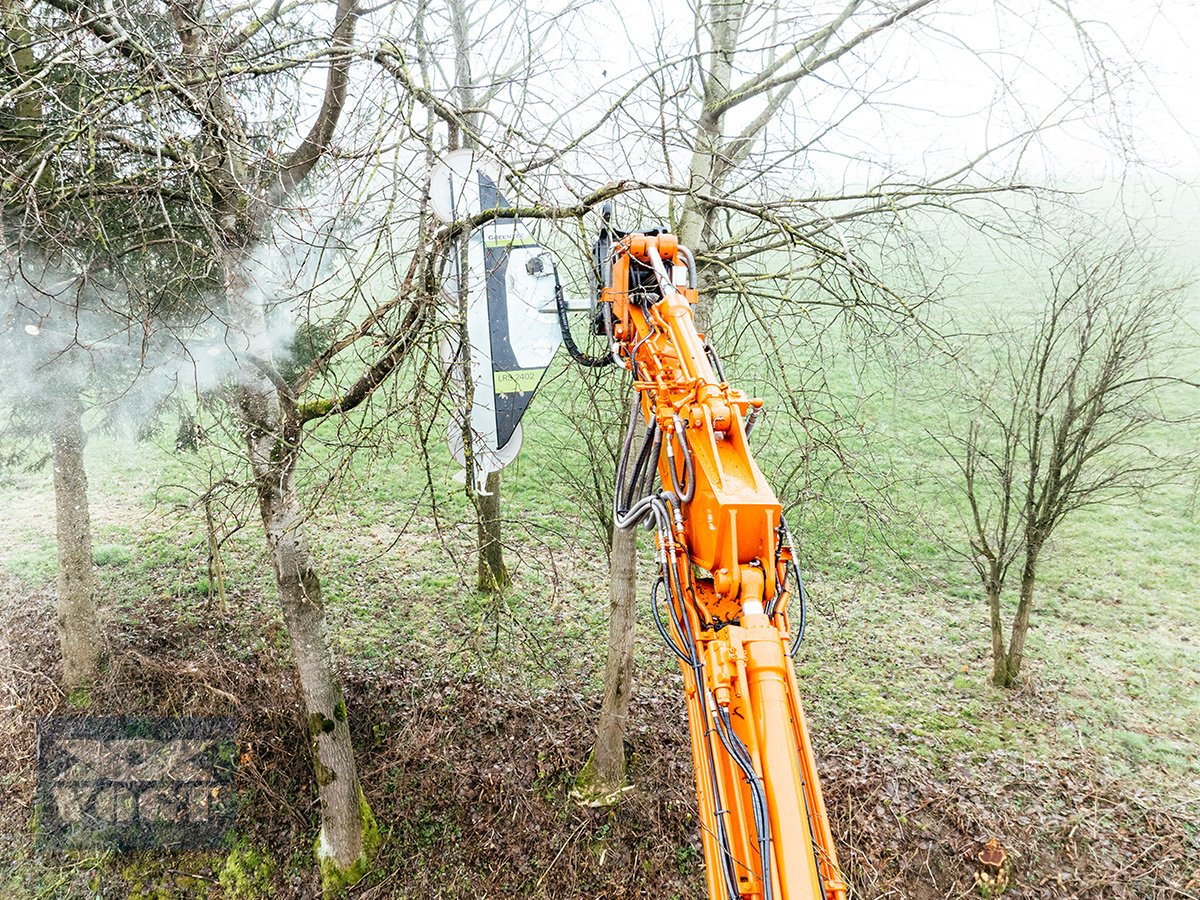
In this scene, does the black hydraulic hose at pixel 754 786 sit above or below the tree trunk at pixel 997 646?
above

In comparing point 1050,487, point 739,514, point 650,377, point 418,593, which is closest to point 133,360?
point 418,593

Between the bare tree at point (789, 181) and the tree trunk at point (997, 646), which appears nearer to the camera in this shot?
the bare tree at point (789, 181)

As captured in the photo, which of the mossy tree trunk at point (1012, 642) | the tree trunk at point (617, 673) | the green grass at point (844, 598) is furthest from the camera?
the mossy tree trunk at point (1012, 642)

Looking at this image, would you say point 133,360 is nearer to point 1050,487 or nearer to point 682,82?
point 682,82

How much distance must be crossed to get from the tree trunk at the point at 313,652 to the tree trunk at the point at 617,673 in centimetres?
210

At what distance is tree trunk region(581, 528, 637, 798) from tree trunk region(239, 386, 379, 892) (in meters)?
2.10

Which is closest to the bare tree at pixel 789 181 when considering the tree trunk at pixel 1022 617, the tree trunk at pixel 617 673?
the tree trunk at pixel 617 673

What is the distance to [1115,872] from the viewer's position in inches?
225

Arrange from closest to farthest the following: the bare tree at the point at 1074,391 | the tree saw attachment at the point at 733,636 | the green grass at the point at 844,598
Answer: the tree saw attachment at the point at 733,636 < the bare tree at the point at 1074,391 < the green grass at the point at 844,598

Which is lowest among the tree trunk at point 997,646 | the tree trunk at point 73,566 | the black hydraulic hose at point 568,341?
the tree trunk at point 997,646

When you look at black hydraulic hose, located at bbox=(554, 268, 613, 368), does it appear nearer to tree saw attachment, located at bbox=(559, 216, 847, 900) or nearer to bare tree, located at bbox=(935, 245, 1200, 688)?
tree saw attachment, located at bbox=(559, 216, 847, 900)

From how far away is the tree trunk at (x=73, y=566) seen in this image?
24.1ft

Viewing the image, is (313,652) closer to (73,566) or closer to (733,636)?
(73,566)

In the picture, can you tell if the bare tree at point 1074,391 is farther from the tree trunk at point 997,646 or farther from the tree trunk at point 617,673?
the tree trunk at point 617,673
